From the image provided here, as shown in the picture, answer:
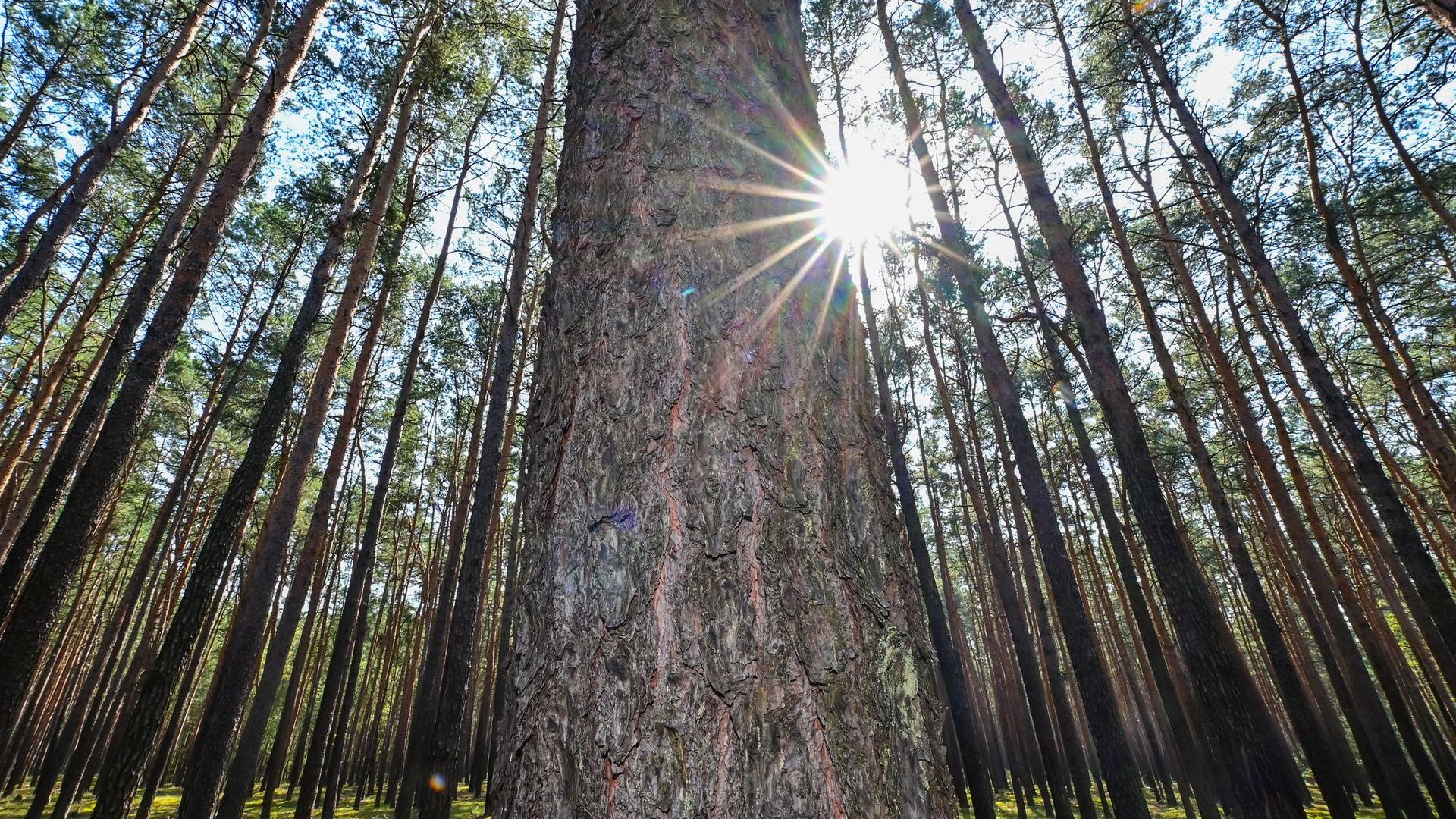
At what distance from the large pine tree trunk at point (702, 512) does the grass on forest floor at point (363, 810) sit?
12.3m

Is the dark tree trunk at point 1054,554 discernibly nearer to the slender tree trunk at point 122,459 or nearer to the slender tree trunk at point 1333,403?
the slender tree trunk at point 1333,403

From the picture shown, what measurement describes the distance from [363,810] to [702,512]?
1932 centimetres

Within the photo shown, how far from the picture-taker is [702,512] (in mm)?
753

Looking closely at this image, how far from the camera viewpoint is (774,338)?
903 millimetres

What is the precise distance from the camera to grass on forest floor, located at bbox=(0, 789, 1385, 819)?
39.2 feet

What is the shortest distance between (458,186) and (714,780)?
12827mm

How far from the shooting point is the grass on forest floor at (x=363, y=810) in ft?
39.2

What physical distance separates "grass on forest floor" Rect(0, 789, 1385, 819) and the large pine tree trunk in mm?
12288

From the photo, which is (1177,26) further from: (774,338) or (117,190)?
(117,190)

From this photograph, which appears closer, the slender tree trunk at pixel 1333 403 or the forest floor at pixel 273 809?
the slender tree trunk at pixel 1333 403

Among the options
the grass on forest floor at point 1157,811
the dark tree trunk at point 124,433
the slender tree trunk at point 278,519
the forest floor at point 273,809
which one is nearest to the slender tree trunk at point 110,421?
the dark tree trunk at point 124,433

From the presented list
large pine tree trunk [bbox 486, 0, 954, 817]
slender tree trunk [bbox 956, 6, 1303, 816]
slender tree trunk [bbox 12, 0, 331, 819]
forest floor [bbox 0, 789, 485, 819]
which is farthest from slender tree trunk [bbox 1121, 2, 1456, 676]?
forest floor [bbox 0, 789, 485, 819]

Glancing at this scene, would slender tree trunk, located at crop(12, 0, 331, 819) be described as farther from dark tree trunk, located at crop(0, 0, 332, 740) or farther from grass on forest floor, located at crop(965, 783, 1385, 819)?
grass on forest floor, located at crop(965, 783, 1385, 819)

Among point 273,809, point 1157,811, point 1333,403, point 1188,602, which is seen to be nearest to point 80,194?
point 1188,602
